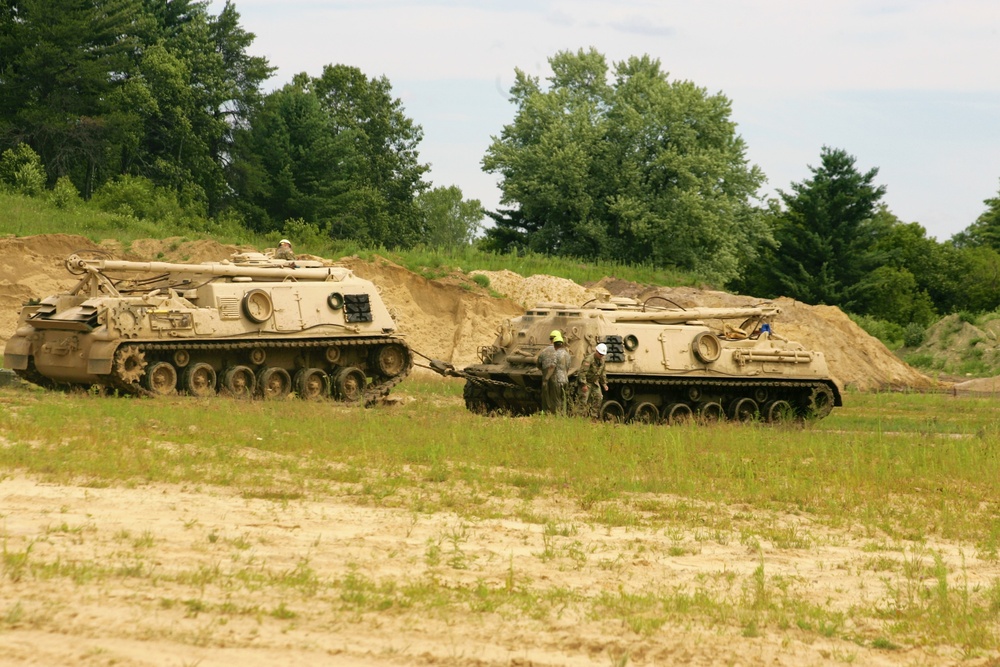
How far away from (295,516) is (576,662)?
4.15m

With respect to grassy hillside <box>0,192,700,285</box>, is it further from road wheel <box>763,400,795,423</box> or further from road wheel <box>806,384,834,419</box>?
road wheel <box>806,384,834,419</box>

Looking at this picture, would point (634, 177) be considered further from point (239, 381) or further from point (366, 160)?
point (239, 381)

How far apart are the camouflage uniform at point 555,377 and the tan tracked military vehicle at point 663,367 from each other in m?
0.30

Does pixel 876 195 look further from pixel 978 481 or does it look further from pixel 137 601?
pixel 137 601

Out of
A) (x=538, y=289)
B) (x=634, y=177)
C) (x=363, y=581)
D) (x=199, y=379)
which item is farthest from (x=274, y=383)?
(x=634, y=177)

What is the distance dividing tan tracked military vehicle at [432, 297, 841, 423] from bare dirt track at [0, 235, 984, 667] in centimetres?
899

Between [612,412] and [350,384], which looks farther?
[350,384]

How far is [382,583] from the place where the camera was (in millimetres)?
8797

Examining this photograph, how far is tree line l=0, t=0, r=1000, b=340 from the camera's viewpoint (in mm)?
45875

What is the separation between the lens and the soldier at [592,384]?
20391 mm

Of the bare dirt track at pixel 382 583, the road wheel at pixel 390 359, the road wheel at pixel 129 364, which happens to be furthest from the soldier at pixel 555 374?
the bare dirt track at pixel 382 583

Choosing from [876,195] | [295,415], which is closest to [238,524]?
[295,415]

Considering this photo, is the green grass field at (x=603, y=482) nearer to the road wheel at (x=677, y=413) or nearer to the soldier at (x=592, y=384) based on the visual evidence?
the soldier at (x=592, y=384)

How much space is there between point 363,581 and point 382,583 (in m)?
0.12
